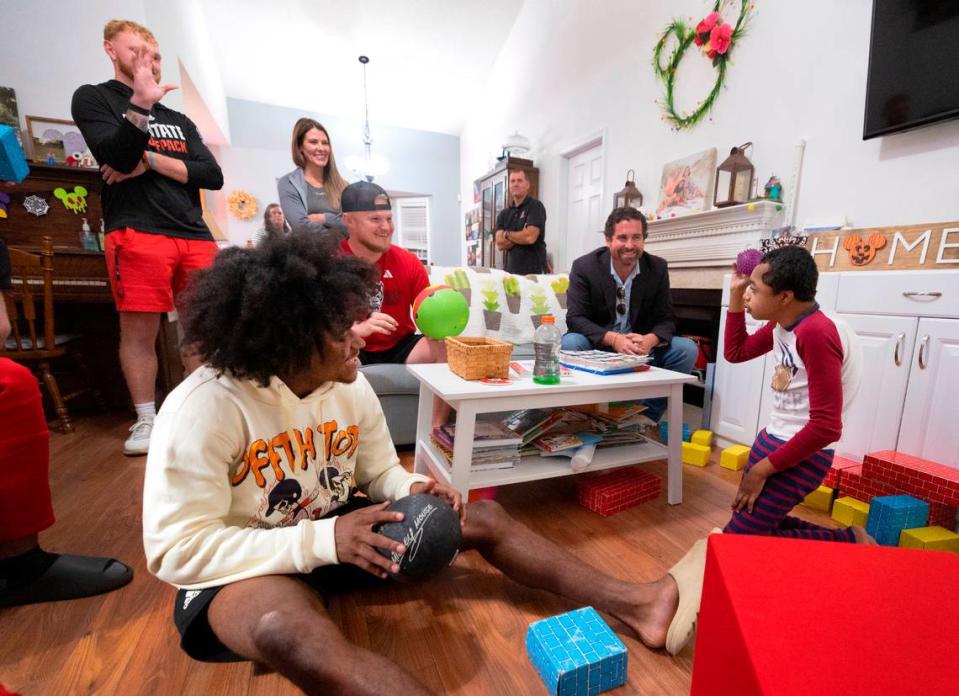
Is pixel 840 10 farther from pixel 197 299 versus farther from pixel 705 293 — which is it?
pixel 197 299

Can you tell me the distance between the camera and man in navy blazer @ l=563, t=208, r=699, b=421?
2029 millimetres

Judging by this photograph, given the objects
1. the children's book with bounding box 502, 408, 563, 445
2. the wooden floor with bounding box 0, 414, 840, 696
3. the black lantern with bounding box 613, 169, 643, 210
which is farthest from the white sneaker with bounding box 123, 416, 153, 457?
the black lantern with bounding box 613, 169, 643, 210

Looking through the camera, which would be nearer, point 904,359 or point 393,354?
point 904,359

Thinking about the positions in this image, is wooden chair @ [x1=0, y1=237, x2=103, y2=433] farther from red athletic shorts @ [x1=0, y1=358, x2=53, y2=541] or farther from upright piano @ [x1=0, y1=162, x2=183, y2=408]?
red athletic shorts @ [x1=0, y1=358, x2=53, y2=541]

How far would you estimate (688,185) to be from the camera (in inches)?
108

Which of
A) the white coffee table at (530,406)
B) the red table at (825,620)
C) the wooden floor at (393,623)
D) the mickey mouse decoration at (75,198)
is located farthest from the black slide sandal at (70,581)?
the mickey mouse decoration at (75,198)

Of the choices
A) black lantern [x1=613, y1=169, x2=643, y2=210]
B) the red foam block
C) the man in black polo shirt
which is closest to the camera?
the red foam block

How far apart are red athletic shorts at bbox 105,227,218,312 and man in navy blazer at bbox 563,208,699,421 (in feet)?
5.61

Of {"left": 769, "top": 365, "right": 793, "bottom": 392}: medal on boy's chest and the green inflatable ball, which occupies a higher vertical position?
the green inflatable ball

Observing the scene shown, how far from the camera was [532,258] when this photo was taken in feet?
12.2

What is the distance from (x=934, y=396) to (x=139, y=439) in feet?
9.86

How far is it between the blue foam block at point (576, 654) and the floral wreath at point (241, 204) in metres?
6.47

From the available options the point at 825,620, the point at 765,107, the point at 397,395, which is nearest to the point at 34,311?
the point at 397,395

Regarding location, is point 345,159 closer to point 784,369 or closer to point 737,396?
point 737,396
